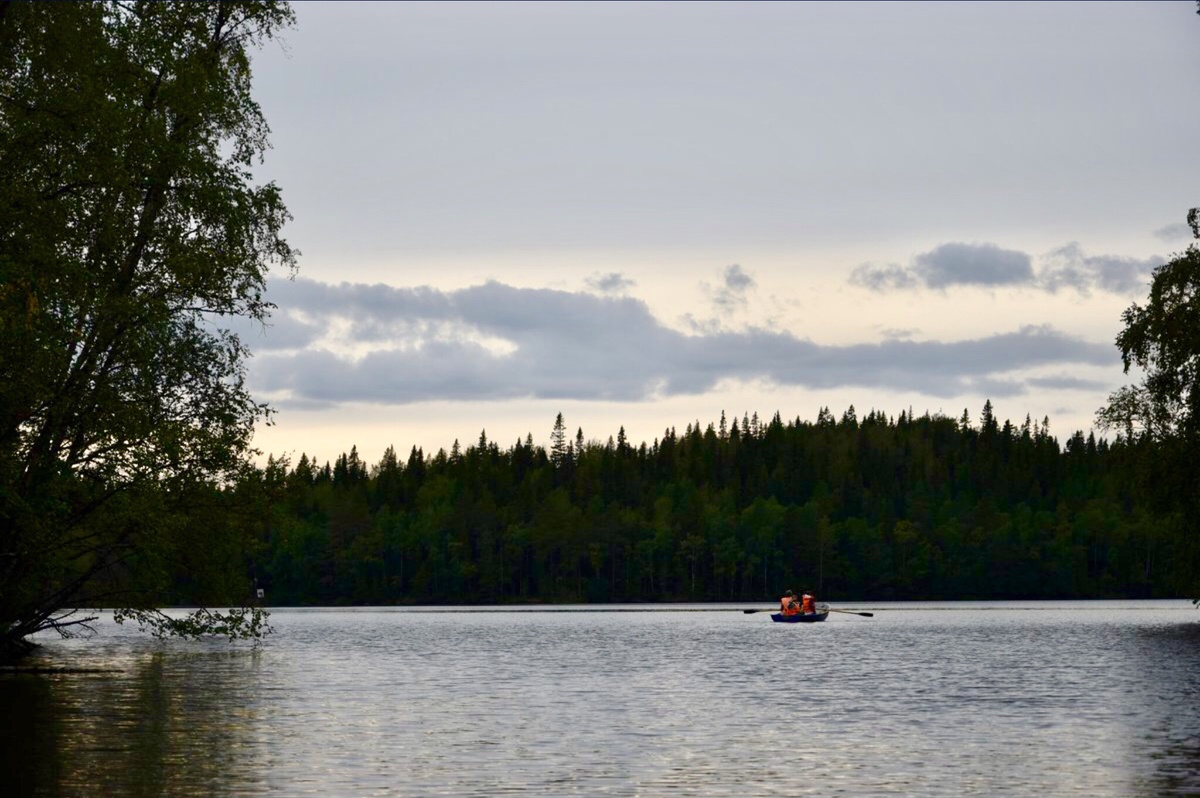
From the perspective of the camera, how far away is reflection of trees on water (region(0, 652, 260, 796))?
87.8 feet

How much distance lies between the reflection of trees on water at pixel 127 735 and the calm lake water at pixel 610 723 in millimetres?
102

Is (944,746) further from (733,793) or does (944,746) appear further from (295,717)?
(295,717)

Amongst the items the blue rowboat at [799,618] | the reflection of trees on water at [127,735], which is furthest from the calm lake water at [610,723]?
the blue rowboat at [799,618]

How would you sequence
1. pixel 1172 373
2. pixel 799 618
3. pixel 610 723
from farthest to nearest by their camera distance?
1. pixel 799 618
2. pixel 1172 373
3. pixel 610 723

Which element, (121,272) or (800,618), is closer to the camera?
(121,272)

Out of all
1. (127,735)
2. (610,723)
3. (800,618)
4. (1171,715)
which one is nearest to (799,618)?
(800,618)

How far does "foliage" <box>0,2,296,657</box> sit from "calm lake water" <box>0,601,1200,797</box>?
A: 16.4ft

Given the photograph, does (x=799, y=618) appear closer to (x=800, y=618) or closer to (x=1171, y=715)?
(x=800, y=618)

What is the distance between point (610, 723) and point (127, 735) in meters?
12.0

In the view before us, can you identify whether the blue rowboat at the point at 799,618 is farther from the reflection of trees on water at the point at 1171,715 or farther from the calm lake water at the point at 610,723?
the calm lake water at the point at 610,723

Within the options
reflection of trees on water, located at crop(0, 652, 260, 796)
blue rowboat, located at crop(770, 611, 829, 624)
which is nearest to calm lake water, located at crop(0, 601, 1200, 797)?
reflection of trees on water, located at crop(0, 652, 260, 796)

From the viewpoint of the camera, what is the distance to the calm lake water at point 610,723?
91.4 feet

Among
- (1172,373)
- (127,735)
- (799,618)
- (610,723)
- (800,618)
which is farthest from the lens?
(799,618)

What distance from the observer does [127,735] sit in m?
34.4
